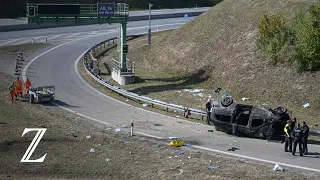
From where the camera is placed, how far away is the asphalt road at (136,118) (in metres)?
21.6

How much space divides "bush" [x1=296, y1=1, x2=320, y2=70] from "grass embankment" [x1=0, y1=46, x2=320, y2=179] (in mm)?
13444

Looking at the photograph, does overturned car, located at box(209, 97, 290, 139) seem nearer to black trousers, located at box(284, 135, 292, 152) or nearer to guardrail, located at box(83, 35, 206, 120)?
black trousers, located at box(284, 135, 292, 152)

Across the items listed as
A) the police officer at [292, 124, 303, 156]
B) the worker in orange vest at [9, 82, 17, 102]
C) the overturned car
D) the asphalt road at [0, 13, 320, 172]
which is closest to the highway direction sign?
the asphalt road at [0, 13, 320, 172]

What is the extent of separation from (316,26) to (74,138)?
17.4 metres

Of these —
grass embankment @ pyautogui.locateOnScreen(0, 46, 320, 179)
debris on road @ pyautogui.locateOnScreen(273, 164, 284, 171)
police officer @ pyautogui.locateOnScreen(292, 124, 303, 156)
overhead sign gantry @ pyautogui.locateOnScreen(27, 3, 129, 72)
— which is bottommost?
grass embankment @ pyautogui.locateOnScreen(0, 46, 320, 179)

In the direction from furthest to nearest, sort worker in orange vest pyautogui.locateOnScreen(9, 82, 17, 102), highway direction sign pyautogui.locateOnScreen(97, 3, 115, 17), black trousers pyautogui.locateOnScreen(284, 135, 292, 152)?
highway direction sign pyautogui.locateOnScreen(97, 3, 115, 17) < worker in orange vest pyautogui.locateOnScreen(9, 82, 17, 102) < black trousers pyautogui.locateOnScreen(284, 135, 292, 152)

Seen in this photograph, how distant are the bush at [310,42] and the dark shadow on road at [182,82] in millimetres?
7230

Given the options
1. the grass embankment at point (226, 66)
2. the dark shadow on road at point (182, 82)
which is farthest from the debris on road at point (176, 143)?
the dark shadow on road at point (182, 82)

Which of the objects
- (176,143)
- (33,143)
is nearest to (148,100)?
(176,143)

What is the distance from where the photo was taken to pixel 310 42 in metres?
31.9

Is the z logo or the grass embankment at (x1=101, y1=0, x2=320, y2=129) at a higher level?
the grass embankment at (x1=101, y1=0, x2=320, y2=129)

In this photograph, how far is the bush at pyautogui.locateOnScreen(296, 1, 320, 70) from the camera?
104ft

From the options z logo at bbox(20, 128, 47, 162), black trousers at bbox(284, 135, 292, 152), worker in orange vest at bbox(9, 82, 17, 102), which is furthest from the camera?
worker in orange vest at bbox(9, 82, 17, 102)

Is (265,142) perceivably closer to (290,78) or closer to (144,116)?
(144,116)
